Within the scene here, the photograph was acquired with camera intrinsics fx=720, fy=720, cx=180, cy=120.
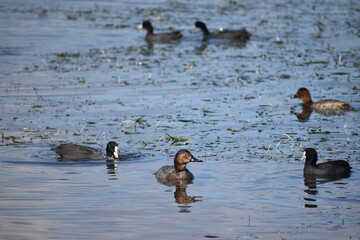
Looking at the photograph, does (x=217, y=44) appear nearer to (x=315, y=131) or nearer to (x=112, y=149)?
Result: (x=315, y=131)

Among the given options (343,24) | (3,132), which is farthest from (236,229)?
(343,24)

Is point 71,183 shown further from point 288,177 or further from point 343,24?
point 343,24

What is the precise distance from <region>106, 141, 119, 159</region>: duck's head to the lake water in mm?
339

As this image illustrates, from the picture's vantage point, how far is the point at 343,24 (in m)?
40.0

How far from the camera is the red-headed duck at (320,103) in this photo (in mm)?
21500

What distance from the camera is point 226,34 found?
37.0m

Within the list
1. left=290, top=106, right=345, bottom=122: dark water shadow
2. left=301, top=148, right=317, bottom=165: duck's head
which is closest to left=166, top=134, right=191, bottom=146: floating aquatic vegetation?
left=301, top=148, right=317, bottom=165: duck's head

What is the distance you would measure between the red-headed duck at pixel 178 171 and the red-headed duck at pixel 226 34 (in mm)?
22157

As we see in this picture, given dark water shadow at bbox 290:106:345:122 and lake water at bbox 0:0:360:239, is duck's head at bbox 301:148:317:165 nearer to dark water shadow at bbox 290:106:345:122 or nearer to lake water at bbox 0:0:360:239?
lake water at bbox 0:0:360:239

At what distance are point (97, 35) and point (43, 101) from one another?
15.3 metres

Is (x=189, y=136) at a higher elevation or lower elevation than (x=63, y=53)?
lower

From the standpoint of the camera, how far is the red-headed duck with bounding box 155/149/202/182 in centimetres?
1470

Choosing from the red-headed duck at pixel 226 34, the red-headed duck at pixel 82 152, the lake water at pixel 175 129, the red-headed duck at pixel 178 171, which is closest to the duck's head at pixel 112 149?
the red-headed duck at pixel 82 152

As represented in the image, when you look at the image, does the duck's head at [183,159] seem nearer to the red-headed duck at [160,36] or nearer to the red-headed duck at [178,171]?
the red-headed duck at [178,171]
